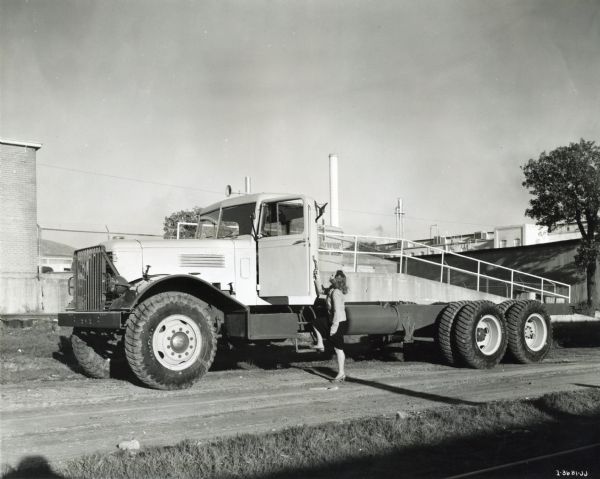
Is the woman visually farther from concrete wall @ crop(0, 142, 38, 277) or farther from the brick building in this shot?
concrete wall @ crop(0, 142, 38, 277)

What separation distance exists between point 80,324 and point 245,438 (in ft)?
13.4

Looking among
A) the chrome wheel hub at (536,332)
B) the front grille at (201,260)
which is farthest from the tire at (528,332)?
the front grille at (201,260)

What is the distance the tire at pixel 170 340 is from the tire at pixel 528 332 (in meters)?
6.12

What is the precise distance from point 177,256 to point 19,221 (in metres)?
19.8

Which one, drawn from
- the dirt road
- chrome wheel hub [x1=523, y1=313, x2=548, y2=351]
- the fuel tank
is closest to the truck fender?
the dirt road

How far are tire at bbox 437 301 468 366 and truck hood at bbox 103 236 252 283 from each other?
3.83 m

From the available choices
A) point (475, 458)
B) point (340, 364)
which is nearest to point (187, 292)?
point (340, 364)

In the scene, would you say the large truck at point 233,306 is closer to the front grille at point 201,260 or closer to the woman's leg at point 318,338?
the front grille at point 201,260

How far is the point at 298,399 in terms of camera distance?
8.03 meters

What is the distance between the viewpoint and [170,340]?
8484 mm

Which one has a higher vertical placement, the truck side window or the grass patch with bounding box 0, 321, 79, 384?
the truck side window

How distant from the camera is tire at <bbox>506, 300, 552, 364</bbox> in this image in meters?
12.1

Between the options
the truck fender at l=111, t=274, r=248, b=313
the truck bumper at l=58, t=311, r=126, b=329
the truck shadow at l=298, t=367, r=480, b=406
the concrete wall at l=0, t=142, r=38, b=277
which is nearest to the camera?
the truck shadow at l=298, t=367, r=480, b=406

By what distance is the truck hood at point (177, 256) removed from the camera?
9117 mm
